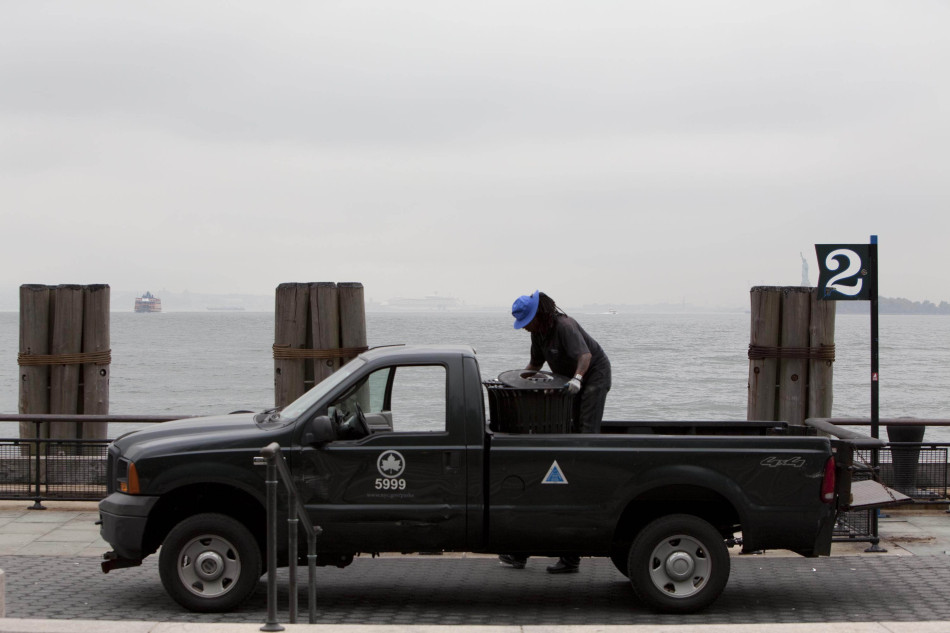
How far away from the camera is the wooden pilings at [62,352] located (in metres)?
12.8

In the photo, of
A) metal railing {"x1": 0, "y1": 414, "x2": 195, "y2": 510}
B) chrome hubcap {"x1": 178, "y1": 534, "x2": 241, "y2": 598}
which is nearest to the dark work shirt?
chrome hubcap {"x1": 178, "y1": 534, "x2": 241, "y2": 598}

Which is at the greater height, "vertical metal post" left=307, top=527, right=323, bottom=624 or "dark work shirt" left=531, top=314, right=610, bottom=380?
"dark work shirt" left=531, top=314, right=610, bottom=380

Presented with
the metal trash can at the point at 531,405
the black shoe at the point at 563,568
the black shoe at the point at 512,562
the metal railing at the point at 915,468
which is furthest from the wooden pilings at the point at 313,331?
the metal railing at the point at 915,468

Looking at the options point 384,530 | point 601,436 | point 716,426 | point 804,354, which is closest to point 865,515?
point 716,426

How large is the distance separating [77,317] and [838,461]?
27.7ft

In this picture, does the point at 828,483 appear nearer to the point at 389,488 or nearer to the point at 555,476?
the point at 555,476

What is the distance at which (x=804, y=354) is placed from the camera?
11.9 metres

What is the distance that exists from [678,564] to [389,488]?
80.6 inches

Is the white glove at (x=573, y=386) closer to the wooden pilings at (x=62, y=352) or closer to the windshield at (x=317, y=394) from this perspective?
the windshield at (x=317, y=394)

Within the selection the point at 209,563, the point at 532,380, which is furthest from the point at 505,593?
the point at 209,563

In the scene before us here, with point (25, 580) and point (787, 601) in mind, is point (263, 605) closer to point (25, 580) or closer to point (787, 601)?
point (25, 580)

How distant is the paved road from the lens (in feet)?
25.5

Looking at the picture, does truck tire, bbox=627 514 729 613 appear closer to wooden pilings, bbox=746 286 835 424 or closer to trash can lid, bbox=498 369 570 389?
trash can lid, bbox=498 369 570 389

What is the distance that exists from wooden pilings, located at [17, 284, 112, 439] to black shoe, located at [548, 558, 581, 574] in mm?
6167
